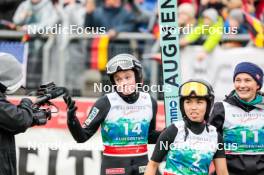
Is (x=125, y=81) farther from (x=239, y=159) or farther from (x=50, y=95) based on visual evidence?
(x=239, y=159)

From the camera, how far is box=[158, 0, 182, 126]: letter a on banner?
9.40m

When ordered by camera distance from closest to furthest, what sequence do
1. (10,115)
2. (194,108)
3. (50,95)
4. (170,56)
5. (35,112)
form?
(10,115)
(194,108)
(35,112)
(50,95)
(170,56)

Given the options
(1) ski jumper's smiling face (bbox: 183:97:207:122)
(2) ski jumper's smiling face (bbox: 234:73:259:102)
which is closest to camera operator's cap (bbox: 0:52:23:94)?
(1) ski jumper's smiling face (bbox: 183:97:207:122)

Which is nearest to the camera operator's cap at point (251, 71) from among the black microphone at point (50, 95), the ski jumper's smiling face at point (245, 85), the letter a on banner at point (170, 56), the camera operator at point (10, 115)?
the ski jumper's smiling face at point (245, 85)

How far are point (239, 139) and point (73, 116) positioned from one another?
1650mm

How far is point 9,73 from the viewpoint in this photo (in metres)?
7.84

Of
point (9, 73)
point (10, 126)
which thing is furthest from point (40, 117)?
point (9, 73)

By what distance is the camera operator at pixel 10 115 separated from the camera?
773cm

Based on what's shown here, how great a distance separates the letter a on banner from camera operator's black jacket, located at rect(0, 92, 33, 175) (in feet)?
6.48

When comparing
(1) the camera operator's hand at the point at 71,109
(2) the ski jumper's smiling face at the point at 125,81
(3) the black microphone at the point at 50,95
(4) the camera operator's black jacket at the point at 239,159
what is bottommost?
(4) the camera operator's black jacket at the point at 239,159

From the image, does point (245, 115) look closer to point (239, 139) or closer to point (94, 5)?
point (239, 139)

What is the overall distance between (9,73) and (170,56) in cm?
223

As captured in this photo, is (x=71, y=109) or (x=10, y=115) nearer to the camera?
(x=10, y=115)

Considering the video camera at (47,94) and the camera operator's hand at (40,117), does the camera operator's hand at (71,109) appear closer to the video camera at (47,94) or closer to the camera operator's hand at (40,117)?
the video camera at (47,94)
